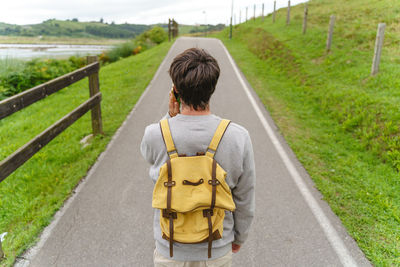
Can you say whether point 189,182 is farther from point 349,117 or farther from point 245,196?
point 349,117

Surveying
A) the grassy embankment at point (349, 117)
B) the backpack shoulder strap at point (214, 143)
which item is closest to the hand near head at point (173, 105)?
the backpack shoulder strap at point (214, 143)

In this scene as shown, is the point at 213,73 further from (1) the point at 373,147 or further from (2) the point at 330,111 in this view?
(2) the point at 330,111

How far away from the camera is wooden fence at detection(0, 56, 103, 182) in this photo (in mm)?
3277

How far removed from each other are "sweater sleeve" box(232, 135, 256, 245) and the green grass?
2.49 metres

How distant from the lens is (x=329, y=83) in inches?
353

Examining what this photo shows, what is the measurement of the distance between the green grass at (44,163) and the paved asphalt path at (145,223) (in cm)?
18

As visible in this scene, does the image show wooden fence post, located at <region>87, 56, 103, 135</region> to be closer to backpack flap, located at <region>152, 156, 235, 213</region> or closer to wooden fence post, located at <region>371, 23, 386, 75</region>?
backpack flap, located at <region>152, 156, 235, 213</region>

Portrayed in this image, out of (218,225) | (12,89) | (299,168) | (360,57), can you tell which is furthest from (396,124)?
(12,89)

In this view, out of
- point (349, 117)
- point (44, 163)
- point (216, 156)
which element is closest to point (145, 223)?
point (216, 156)

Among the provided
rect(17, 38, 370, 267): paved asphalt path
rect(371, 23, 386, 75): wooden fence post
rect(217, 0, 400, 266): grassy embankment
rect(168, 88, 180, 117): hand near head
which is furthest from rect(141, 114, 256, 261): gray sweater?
rect(371, 23, 386, 75): wooden fence post

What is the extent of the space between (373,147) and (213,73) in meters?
5.20

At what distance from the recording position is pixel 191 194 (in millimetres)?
1453

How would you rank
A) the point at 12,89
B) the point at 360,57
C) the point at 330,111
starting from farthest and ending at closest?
the point at 12,89 → the point at 360,57 → the point at 330,111

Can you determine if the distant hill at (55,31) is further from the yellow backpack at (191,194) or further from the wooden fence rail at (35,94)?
the yellow backpack at (191,194)
